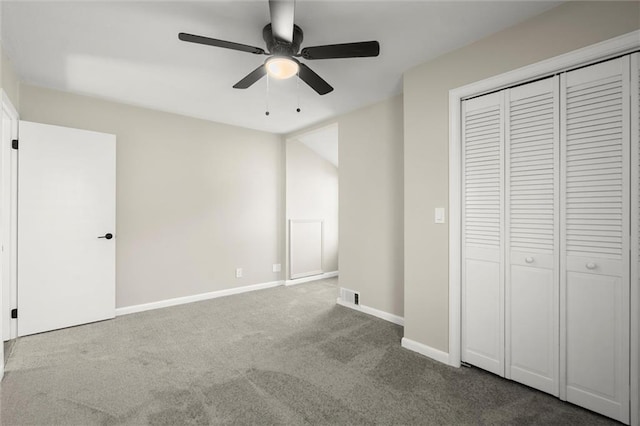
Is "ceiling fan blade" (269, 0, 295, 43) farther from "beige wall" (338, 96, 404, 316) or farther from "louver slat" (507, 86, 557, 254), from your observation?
"beige wall" (338, 96, 404, 316)

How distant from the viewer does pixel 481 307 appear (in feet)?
A: 7.43

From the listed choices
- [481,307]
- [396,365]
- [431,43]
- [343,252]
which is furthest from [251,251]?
[431,43]

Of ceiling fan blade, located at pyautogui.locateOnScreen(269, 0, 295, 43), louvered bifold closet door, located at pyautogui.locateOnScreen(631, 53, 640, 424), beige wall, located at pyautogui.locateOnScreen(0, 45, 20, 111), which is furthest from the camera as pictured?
beige wall, located at pyautogui.locateOnScreen(0, 45, 20, 111)

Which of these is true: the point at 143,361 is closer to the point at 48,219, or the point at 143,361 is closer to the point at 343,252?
the point at 48,219

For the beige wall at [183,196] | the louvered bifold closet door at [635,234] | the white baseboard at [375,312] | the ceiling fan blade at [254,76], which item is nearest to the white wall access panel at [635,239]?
the louvered bifold closet door at [635,234]

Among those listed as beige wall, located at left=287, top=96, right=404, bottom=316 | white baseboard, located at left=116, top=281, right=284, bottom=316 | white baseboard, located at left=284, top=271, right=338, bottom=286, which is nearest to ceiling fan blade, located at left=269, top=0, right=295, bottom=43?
beige wall, located at left=287, top=96, right=404, bottom=316

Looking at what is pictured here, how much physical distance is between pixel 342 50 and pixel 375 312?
9.00 ft

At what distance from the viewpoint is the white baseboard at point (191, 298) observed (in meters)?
3.49

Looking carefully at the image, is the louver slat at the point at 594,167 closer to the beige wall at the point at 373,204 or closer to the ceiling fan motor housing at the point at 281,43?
the beige wall at the point at 373,204

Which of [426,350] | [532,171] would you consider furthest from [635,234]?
[426,350]

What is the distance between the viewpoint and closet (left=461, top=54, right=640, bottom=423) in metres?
1.72

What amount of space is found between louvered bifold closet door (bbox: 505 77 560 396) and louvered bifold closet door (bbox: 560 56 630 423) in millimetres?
56

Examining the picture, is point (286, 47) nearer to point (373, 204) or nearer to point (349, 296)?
point (373, 204)

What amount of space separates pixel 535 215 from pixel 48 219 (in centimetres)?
421
